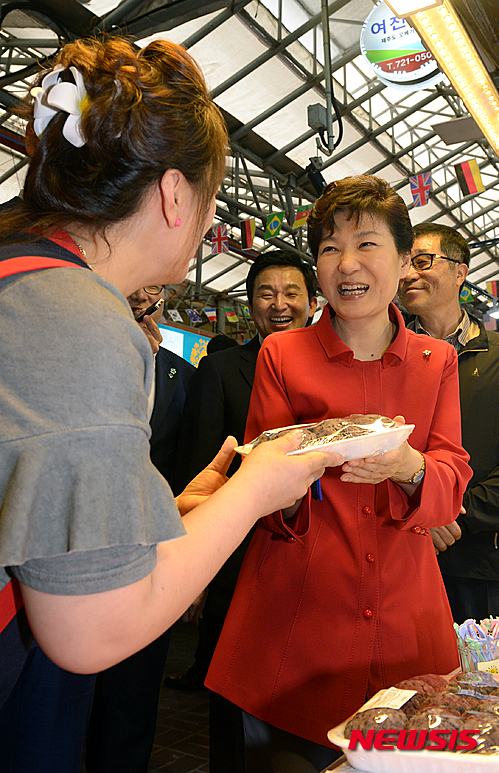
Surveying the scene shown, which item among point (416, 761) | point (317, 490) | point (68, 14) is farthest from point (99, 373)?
point (68, 14)

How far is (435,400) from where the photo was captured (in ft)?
5.13

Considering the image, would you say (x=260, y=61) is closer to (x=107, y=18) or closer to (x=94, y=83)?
(x=107, y=18)

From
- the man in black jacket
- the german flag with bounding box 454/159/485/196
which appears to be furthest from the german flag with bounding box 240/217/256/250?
the man in black jacket

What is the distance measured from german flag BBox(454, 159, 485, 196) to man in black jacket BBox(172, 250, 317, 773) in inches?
204

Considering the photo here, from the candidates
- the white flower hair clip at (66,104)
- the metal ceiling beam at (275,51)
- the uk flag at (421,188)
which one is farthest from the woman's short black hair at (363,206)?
the uk flag at (421,188)

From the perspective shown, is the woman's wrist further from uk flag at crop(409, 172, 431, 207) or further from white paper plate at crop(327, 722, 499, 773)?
uk flag at crop(409, 172, 431, 207)

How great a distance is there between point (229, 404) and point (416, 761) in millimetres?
1864

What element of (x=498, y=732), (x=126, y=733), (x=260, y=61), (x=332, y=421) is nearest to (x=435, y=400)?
(x=332, y=421)

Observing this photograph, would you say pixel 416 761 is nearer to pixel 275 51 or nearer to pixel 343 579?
pixel 343 579

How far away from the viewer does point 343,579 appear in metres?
1.35

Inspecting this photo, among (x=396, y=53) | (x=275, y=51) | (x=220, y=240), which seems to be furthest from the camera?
(x=220, y=240)

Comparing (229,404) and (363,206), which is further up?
(363,206)

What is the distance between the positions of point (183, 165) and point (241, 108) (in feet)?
28.4

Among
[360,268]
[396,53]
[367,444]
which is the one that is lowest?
[367,444]
